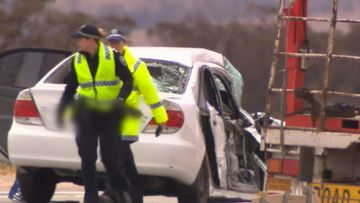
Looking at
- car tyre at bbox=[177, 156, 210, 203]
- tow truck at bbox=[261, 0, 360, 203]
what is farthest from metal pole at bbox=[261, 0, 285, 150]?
car tyre at bbox=[177, 156, 210, 203]

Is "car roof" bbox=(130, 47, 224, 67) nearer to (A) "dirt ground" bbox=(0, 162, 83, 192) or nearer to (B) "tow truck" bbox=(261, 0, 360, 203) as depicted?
(B) "tow truck" bbox=(261, 0, 360, 203)

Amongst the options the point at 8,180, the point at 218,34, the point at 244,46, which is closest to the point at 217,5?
→ the point at 218,34

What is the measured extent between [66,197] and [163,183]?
337 centimetres

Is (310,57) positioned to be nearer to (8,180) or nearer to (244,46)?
(8,180)

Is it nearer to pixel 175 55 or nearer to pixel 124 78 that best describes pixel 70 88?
pixel 124 78

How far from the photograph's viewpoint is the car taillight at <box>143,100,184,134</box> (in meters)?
10.9

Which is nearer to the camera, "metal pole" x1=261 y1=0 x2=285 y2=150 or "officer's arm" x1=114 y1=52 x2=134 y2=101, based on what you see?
"metal pole" x1=261 y1=0 x2=285 y2=150

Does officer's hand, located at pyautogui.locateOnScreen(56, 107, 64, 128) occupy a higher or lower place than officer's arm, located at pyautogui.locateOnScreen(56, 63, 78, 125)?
lower

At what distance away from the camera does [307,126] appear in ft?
33.5

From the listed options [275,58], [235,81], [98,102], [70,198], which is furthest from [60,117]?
[70,198]

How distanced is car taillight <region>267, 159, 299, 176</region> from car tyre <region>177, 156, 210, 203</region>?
0.83m

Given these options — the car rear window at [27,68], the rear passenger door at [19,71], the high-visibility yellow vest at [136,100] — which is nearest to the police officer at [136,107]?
the high-visibility yellow vest at [136,100]

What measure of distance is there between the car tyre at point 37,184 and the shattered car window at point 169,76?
137cm

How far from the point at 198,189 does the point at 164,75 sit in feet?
3.85
